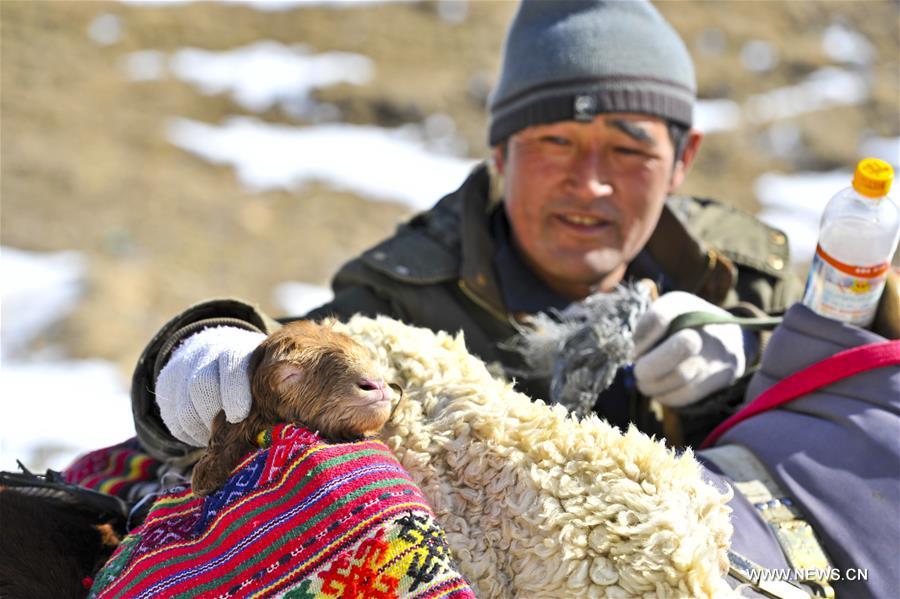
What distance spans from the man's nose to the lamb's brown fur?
113cm

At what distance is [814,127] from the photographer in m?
11.0

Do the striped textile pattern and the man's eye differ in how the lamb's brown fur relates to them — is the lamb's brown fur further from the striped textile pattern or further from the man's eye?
the man's eye

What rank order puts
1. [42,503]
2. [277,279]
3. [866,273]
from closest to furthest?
[42,503]
[866,273]
[277,279]

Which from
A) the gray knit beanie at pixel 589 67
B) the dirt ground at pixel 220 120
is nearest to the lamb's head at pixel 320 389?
the gray knit beanie at pixel 589 67

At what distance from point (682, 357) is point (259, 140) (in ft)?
28.0

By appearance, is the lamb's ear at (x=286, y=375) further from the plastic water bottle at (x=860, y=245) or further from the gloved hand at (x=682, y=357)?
the plastic water bottle at (x=860, y=245)

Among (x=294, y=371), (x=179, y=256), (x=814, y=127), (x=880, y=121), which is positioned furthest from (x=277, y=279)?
(x=880, y=121)

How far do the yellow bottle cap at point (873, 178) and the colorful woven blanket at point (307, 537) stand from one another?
95 cm

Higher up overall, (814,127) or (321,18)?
(321,18)

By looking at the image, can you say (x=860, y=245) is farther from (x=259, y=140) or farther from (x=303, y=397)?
(x=259, y=140)

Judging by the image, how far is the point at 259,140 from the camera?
31.9ft

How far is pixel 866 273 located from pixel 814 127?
10277 millimetres

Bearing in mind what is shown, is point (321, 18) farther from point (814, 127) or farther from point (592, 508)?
point (592, 508)

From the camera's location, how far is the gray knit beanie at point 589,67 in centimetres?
224
